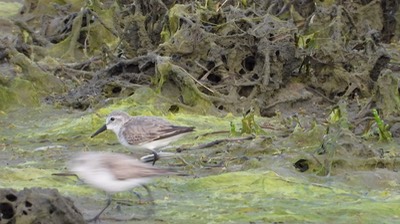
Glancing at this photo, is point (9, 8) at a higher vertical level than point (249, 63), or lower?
lower

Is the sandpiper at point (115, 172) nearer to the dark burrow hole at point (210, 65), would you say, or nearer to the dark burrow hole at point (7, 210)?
the dark burrow hole at point (7, 210)

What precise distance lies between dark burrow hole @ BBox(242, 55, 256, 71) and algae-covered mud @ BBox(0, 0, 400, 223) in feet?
0.07

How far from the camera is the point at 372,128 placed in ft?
37.3

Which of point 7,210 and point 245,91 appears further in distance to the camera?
point 245,91

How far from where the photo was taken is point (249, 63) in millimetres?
14484

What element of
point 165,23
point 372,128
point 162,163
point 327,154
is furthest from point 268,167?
point 165,23

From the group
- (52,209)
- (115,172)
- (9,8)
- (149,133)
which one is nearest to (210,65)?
(149,133)

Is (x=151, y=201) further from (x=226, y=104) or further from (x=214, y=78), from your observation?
(x=214, y=78)

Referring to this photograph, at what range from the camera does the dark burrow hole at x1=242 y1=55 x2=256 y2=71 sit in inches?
565

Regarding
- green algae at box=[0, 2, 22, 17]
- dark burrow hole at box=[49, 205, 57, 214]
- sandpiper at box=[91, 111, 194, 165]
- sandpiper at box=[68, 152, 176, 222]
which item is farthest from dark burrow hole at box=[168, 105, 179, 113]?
green algae at box=[0, 2, 22, 17]

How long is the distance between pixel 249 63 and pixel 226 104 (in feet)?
3.74

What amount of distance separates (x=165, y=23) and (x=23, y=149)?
4.41m

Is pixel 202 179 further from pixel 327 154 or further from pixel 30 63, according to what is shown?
pixel 30 63

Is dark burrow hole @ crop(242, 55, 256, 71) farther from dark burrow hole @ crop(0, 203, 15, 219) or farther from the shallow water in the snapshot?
dark burrow hole @ crop(0, 203, 15, 219)
